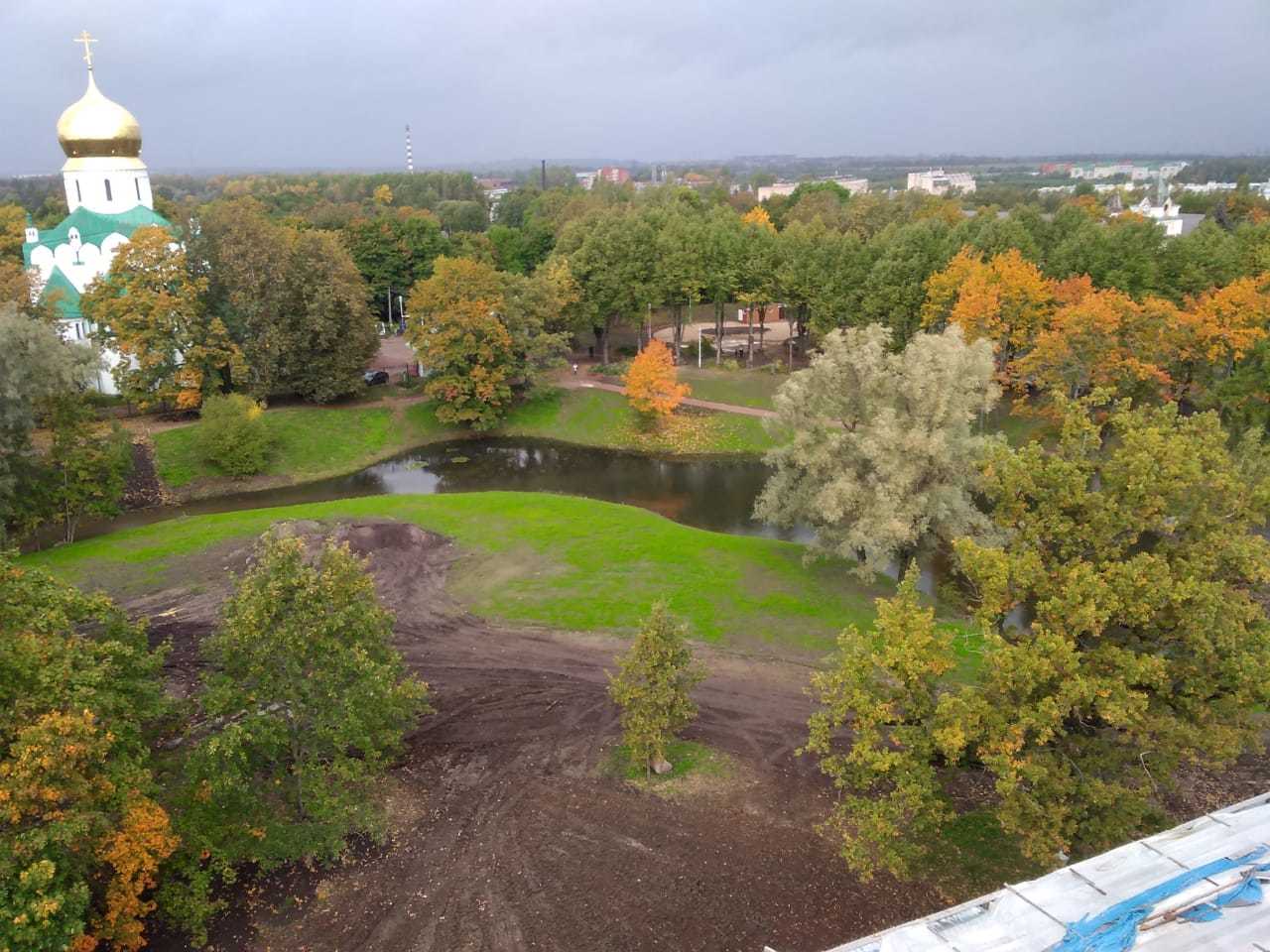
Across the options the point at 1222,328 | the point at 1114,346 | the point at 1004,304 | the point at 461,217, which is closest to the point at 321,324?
the point at 1004,304

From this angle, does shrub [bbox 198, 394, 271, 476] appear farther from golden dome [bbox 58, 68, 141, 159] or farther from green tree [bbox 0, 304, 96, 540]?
golden dome [bbox 58, 68, 141, 159]

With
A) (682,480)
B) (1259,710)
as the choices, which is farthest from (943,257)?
(1259,710)

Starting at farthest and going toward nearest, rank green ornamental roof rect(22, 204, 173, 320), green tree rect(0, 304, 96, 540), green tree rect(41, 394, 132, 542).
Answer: green ornamental roof rect(22, 204, 173, 320)
green tree rect(41, 394, 132, 542)
green tree rect(0, 304, 96, 540)

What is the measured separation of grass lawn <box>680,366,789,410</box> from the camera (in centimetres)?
5481

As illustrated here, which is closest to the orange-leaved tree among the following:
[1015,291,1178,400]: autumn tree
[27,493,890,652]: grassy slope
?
[1015,291,1178,400]: autumn tree

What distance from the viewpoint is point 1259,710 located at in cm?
2278

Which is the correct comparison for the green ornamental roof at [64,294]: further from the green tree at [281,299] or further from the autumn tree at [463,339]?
the autumn tree at [463,339]

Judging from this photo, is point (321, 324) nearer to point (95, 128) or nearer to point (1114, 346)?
point (95, 128)

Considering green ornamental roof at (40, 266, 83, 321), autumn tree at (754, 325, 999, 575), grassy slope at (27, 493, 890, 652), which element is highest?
green ornamental roof at (40, 266, 83, 321)

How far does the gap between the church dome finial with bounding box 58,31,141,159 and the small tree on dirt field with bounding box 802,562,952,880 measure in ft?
177

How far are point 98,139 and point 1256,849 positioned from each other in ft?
201

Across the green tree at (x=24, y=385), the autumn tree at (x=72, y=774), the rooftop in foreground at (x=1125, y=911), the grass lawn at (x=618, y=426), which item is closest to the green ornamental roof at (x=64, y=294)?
the green tree at (x=24, y=385)

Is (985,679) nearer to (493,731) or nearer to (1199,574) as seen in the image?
(1199,574)

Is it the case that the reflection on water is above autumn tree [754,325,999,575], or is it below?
below
